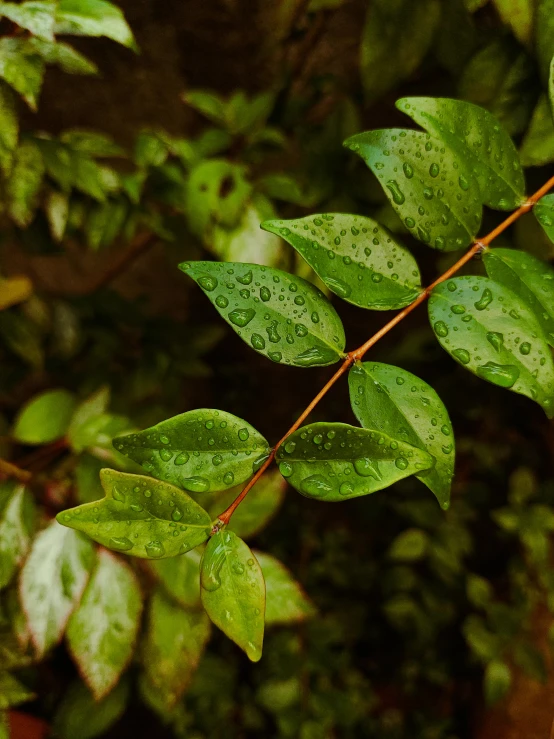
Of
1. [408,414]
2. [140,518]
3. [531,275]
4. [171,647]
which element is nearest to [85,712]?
[171,647]

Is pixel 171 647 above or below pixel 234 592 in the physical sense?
below

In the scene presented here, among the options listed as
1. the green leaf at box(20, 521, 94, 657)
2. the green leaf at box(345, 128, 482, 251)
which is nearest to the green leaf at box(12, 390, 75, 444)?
the green leaf at box(20, 521, 94, 657)

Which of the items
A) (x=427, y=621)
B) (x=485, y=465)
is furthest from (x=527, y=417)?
(x=427, y=621)

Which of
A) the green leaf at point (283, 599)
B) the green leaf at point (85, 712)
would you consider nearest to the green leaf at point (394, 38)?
the green leaf at point (283, 599)

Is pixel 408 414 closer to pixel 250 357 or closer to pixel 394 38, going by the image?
pixel 394 38

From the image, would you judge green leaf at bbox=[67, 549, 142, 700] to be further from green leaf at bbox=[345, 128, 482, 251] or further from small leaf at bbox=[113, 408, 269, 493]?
green leaf at bbox=[345, 128, 482, 251]

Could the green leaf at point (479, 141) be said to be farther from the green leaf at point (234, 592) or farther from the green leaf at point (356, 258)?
the green leaf at point (234, 592)
